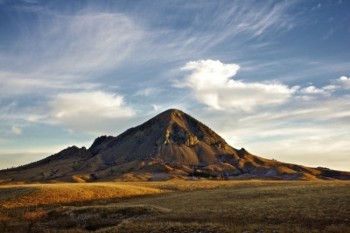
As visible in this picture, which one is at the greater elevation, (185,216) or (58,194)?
(58,194)

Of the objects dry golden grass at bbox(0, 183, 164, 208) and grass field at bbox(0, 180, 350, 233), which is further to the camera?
dry golden grass at bbox(0, 183, 164, 208)

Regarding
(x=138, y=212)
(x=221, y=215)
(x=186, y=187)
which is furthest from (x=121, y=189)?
(x=221, y=215)

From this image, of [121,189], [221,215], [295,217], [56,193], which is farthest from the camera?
[121,189]

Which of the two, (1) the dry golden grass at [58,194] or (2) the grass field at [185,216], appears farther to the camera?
(1) the dry golden grass at [58,194]

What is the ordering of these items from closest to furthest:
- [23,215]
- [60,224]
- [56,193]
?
[60,224] → [23,215] → [56,193]

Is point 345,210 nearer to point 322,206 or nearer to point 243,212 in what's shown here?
point 322,206

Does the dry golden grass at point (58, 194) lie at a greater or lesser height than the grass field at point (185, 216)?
greater

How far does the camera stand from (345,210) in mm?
41094

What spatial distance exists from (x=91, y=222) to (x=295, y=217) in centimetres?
2280

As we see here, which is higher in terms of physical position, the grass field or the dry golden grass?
the dry golden grass

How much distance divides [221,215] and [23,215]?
32.9 meters

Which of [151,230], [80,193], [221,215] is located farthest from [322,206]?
[80,193]

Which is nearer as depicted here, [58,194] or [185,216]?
[185,216]

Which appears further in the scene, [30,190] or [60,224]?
[30,190]
